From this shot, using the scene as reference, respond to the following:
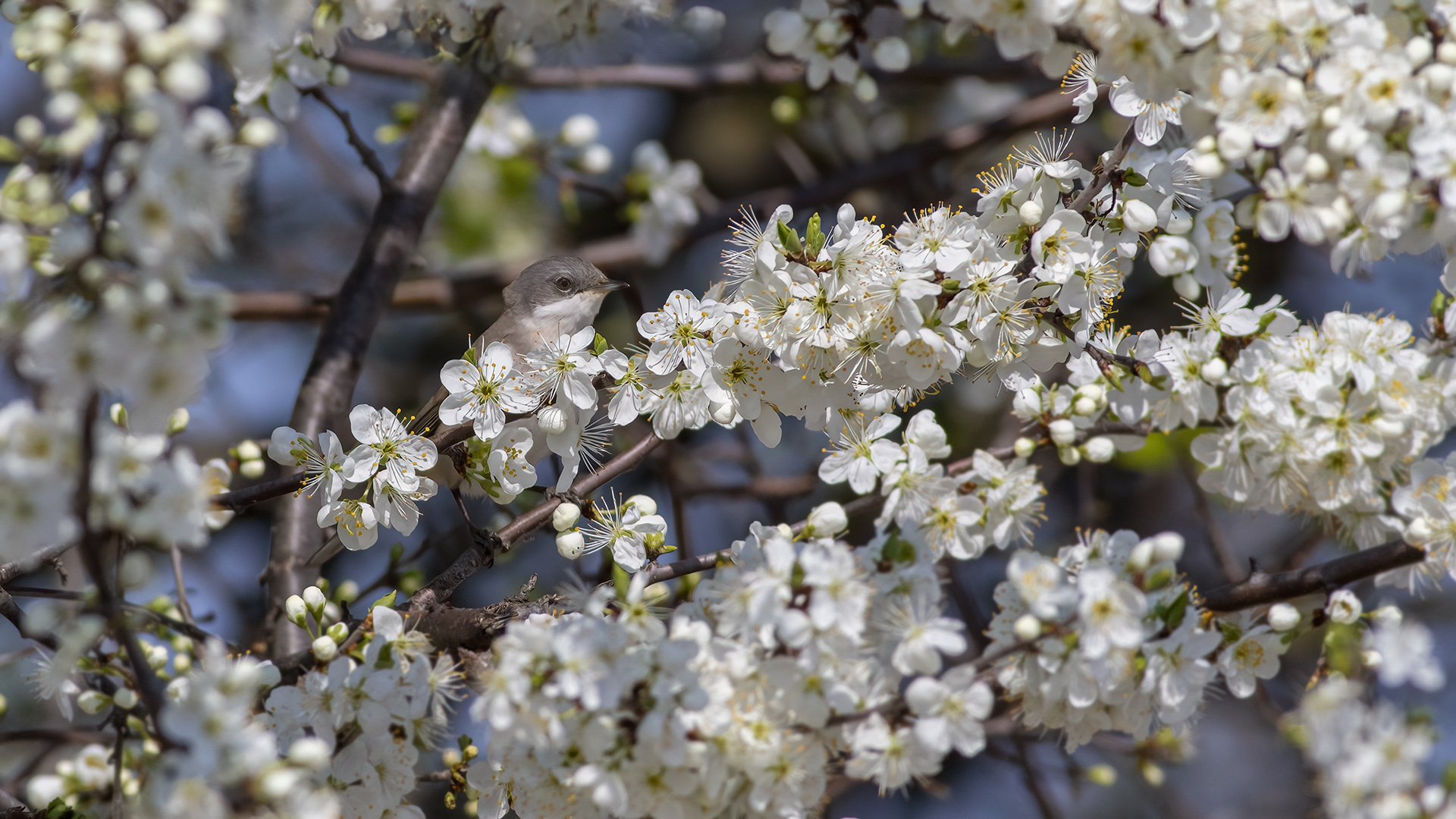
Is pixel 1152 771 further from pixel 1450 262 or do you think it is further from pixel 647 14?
pixel 647 14

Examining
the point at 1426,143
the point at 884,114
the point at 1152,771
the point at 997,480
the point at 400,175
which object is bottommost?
the point at 1152,771

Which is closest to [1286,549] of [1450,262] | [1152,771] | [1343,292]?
[1343,292]

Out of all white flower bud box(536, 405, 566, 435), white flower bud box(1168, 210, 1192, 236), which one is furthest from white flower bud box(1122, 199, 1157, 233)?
white flower bud box(536, 405, 566, 435)

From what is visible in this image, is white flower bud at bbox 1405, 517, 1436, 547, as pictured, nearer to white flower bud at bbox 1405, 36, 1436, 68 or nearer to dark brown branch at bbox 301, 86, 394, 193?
white flower bud at bbox 1405, 36, 1436, 68

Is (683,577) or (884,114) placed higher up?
(683,577)

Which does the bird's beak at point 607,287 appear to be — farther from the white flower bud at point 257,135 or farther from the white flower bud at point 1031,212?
the white flower bud at point 257,135
